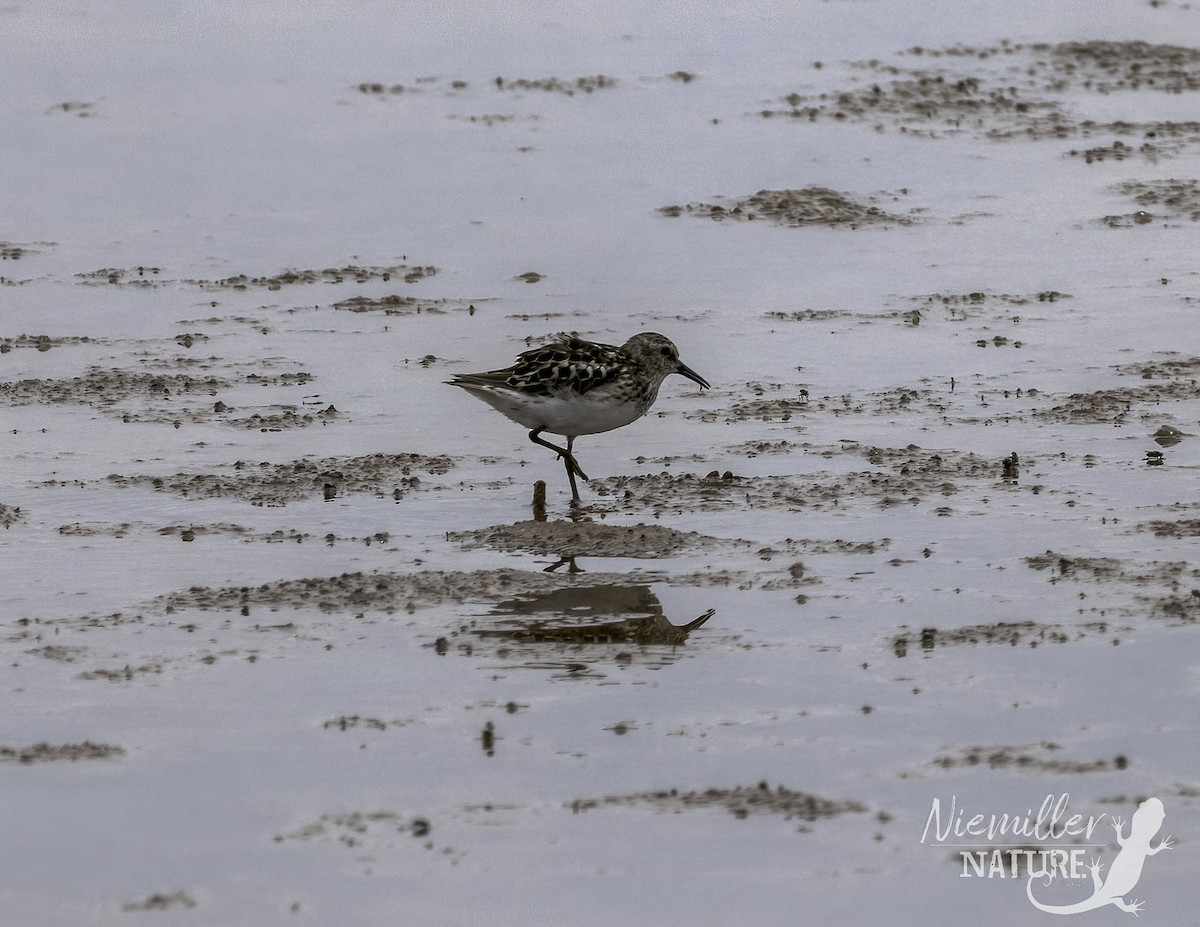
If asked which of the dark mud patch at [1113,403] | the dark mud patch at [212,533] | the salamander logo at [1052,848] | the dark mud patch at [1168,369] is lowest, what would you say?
the salamander logo at [1052,848]

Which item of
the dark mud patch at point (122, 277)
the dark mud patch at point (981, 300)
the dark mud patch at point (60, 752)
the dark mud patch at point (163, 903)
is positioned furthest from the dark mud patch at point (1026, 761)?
the dark mud patch at point (122, 277)

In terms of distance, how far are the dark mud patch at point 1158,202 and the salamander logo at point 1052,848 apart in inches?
409

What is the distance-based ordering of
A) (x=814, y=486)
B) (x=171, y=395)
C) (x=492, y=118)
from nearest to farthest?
(x=814, y=486), (x=171, y=395), (x=492, y=118)

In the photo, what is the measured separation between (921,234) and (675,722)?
9.40 m

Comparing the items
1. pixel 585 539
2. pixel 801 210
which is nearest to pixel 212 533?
pixel 585 539

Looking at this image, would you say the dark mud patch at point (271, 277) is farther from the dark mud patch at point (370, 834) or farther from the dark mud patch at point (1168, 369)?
the dark mud patch at point (370, 834)

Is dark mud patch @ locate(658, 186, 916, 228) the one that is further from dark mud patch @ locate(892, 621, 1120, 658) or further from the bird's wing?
dark mud patch @ locate(892, 621, 1120, 658)

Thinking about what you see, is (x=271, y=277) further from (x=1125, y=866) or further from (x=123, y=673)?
(x=1125, y=866)

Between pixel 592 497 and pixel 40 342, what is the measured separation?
4676mm

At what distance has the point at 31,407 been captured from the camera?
12609mm

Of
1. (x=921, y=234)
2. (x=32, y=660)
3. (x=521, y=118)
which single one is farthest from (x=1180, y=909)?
(x=521, y=118)

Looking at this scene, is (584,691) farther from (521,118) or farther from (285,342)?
(521,118)

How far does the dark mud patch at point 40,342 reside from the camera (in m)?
13.8

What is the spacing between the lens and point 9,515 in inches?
415
